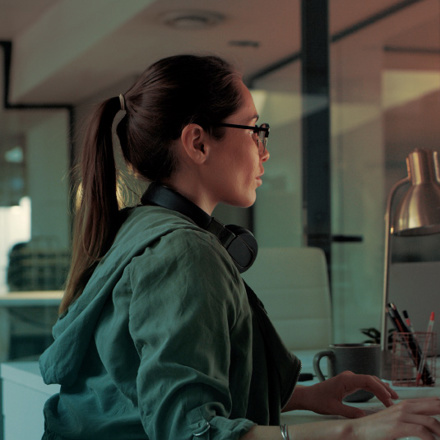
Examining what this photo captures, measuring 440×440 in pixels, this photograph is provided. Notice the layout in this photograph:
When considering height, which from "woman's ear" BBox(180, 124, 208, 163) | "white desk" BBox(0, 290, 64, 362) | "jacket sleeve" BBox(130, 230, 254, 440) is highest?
"woman's ear" BBox(180, 124, 208, 163)

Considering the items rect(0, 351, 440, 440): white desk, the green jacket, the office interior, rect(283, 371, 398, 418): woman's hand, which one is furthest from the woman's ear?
the office interior

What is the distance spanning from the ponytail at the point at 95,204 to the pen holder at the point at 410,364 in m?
0.64

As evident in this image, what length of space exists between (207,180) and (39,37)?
278 cm

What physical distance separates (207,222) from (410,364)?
571 mm

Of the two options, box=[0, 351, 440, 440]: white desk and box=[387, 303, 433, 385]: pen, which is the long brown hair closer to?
box=[0, 351, 440, 440]: white desk

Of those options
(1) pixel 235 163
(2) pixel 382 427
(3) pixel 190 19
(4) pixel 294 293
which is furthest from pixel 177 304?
(3) pixel 190 19

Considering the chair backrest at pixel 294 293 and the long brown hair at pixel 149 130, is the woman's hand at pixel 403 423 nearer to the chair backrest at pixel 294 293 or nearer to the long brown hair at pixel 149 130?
the long brown hair at pixel 149 130

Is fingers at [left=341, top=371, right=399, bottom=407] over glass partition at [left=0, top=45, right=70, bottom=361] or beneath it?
beneath

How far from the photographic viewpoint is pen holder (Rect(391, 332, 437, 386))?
4.63ft

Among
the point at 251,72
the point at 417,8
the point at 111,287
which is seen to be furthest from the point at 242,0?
the point at 111,287

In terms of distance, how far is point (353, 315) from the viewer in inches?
148

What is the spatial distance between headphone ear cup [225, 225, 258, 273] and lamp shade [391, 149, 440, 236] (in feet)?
1.49

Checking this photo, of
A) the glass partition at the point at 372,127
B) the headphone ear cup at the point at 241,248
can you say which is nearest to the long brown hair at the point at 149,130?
the headphone ear cup at the point at 241,248

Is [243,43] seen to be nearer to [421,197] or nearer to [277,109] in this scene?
[277,109]
